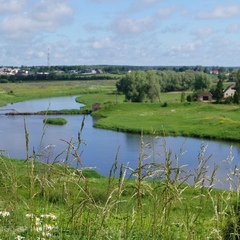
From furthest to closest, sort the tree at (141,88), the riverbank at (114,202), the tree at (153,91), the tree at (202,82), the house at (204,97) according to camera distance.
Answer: the tree at (202,82) → the tree at (141,88) → the tree at (153,91) → the house at (204,97) → the riverbank at (114,202)

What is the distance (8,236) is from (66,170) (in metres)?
0.69

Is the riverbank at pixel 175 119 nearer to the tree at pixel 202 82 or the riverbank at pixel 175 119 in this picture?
the riverbank at pixel 175 119

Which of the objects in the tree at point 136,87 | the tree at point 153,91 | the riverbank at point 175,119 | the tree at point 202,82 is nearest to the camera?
the riverbank at point 175,119

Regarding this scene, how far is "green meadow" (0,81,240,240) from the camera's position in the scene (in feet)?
7.57

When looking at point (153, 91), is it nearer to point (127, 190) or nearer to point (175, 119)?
point (175, 119)

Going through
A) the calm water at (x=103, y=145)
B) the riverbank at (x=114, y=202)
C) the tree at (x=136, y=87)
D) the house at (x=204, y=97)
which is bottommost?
the calm water at (x=103, y=145)

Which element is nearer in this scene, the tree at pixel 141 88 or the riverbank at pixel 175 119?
the riverbank at pixel 175 119

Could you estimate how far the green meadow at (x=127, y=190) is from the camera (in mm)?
2307

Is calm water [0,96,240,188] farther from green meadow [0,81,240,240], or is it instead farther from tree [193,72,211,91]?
tree [193,72,211,91]

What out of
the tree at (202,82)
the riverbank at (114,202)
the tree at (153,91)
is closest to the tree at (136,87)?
the tree at (153,91)

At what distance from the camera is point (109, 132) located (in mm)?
39562

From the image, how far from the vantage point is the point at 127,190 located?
290 cm

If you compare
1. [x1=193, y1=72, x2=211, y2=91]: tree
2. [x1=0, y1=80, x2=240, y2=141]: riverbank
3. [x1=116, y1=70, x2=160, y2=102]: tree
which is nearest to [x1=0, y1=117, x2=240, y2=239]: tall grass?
[x1=0, y1=80, x2=240, y2=141]: riverbank

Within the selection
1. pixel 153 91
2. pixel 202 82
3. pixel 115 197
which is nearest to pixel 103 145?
pixel 115 197
